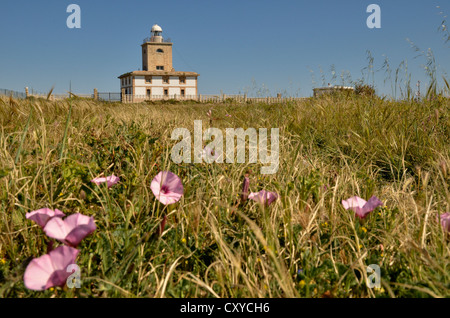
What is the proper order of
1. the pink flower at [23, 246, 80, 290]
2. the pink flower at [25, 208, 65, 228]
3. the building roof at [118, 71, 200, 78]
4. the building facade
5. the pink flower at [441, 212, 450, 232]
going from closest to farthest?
the pink flower at [23, 246, 80, 290]
the pink flower at [25, 208, 65, 228]
the pink flower at [441, 212, 450, 232]
the building roof at [118, 71, 200, 78]
the building facade

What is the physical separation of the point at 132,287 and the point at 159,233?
19cm

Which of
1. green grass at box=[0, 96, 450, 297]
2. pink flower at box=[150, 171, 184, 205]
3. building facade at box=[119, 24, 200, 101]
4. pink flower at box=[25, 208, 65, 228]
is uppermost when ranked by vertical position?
building facade at box=[119, 24, 200, 101]

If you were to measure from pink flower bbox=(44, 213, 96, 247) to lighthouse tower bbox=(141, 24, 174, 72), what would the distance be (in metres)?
52.1

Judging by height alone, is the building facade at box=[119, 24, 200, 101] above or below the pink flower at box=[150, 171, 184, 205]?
above

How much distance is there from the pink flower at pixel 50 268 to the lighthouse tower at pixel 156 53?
5220 cm

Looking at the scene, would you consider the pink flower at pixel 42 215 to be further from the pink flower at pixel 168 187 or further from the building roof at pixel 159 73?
the building roof at pixel 159 73

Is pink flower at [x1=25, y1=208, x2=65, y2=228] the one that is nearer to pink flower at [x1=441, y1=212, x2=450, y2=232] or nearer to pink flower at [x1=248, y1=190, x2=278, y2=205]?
pink flower at [x1=248, y1=190, x2=278, y2=205]

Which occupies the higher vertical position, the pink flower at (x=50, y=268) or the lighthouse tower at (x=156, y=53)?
the lighthouse tower at (x=156, y=53)

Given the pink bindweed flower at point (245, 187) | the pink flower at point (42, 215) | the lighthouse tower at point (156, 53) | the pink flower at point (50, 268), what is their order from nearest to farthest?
the pink flower at point (50, 268) < the pink flower at point (42, 215) < the pink bindweed flower at point (245, 187) < the lighthouse tower at point (156, 53)

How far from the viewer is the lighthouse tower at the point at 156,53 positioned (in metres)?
50.9

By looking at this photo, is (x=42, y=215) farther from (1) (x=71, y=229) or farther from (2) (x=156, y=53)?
(2) (x=156, y=53)

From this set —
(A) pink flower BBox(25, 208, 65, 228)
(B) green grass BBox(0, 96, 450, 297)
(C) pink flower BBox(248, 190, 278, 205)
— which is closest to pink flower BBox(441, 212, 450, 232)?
(B) green grass BBox(0, 96, 450, 297)

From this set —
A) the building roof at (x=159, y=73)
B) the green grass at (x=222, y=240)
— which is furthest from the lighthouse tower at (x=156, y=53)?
the green grass at (x=222, y=240)

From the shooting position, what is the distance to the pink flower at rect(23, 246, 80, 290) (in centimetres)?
95
